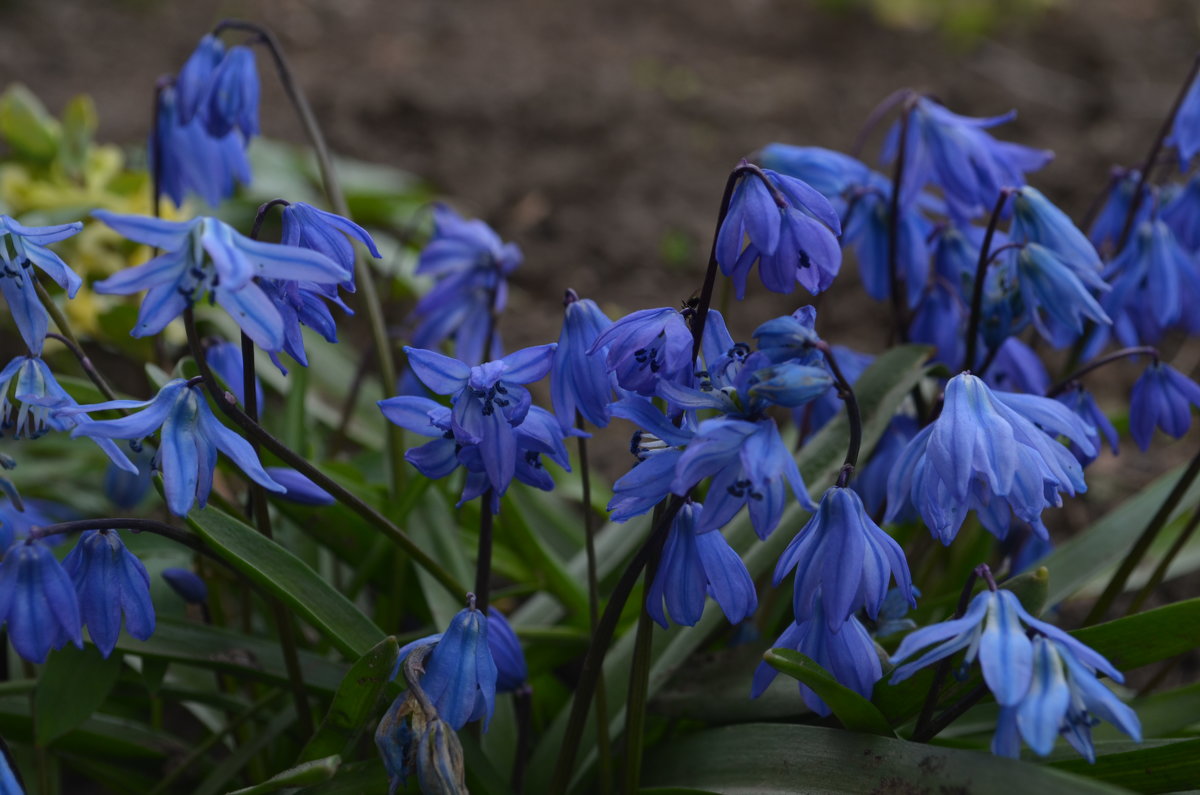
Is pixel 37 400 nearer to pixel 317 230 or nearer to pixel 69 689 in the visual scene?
pixel 317 230

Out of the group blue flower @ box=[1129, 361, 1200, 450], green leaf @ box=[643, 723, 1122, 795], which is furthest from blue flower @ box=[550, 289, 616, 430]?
blue flower @ box=[1129, 361, 1200, 450]

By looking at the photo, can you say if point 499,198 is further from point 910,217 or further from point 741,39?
point 910,217

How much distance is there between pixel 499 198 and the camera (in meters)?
4.43

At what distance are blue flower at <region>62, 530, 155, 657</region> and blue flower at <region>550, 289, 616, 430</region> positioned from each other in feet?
1.93

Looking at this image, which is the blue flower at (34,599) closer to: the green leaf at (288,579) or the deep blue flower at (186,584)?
the green leaf at (288,579)

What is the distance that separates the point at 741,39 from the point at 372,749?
4764mm

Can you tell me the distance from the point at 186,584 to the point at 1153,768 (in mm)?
1446

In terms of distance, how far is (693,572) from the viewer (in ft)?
4.41

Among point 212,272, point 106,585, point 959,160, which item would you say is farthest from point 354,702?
point 959,160

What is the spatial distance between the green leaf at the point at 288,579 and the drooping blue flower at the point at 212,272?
36 centimetres

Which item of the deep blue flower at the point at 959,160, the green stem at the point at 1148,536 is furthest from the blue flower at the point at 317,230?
the green stem at the point at 1148,536

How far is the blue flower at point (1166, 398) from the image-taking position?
1.79 meters

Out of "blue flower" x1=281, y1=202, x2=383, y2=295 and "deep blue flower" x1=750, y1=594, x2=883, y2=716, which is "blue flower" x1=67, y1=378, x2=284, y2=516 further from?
"deep blue flower" x1=750, y1=594, x2=883, y2=716

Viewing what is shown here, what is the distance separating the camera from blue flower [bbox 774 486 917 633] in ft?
4.14
